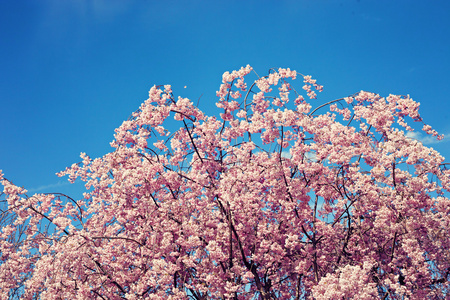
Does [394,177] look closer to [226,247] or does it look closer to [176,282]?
[226,247]

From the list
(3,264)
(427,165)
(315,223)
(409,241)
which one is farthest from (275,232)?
(3,264)

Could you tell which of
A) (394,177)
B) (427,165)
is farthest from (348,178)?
(427,165)

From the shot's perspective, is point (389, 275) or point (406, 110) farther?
point (406, 110)

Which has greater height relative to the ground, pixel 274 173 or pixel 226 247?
pixel 274 173

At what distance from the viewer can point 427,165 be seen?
9203 mm

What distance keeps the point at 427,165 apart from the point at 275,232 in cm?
413

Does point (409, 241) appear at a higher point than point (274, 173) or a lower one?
lower

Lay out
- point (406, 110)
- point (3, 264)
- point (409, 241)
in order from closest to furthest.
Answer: point (409, 241), point (406, 110), point (3, 264)

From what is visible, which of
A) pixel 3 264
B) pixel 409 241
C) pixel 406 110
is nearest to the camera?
pixel 409 241

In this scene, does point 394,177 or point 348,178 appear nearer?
point 394,177

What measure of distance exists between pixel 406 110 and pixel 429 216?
2725 millimetres

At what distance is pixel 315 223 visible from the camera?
9.35m

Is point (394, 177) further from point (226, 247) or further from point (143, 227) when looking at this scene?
point (143, 227)

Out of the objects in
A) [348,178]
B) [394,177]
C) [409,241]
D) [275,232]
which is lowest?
[409,241]
